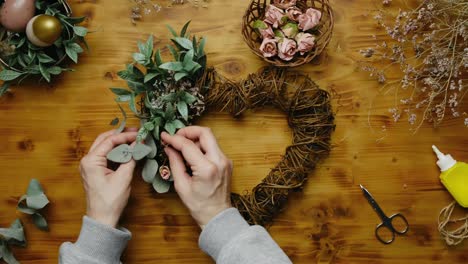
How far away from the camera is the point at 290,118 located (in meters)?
1.52

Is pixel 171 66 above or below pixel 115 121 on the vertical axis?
above

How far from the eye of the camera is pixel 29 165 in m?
1.57

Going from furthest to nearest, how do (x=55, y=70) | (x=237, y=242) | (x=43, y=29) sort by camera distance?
(x=55, y=70)
(x=43, y=29)
(x=237, y=242)

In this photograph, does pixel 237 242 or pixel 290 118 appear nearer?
pixel 237 242

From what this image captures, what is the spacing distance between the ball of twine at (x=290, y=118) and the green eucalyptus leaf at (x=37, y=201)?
0.54m

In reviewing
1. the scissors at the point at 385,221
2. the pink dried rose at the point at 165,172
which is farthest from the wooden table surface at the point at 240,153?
the pink dried rose at the point at 165,172

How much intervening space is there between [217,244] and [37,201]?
550mm

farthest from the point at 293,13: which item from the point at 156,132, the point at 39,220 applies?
the point at 39,220

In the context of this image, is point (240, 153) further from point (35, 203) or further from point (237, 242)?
point (35, 203)

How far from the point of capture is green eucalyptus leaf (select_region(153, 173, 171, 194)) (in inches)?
57.6

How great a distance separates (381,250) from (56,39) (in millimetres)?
1098

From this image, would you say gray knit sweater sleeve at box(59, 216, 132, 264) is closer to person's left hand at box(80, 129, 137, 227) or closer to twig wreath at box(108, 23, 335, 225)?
person's left hand at box(80, 129, 137, 227)

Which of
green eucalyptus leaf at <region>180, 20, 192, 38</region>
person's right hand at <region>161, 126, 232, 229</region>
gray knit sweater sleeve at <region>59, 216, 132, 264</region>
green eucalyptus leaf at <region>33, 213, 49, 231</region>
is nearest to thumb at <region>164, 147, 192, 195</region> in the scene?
person's right hand at <region>161, 126, 232, 229</region>

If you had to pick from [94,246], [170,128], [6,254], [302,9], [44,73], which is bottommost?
[6,254]
